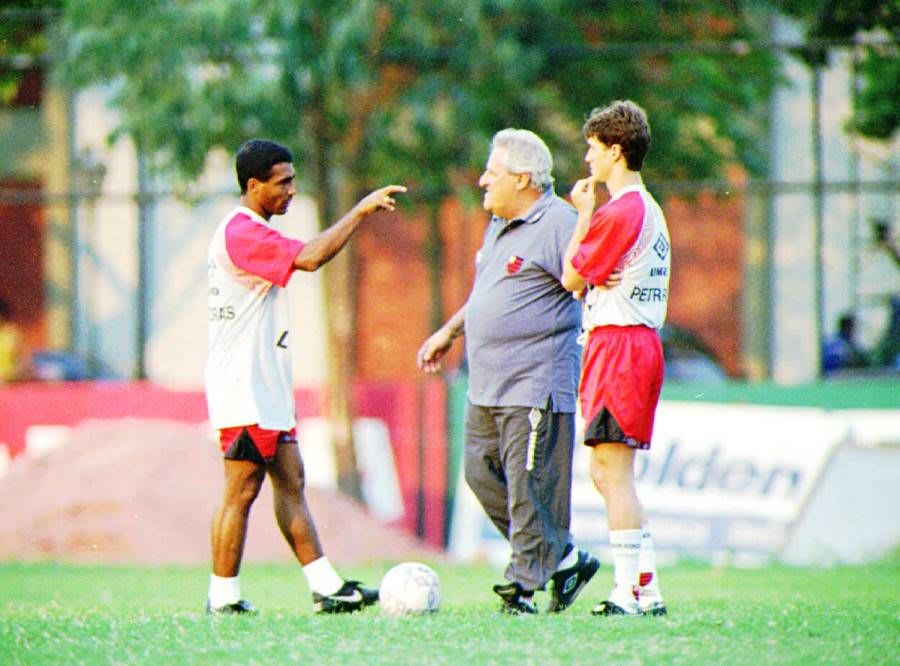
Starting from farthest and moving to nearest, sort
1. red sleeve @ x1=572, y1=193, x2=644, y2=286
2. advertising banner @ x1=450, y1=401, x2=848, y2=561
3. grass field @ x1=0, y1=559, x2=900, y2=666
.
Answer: advertising banner @ x1=450, y1=401, x2=848, y2=561
red sleeve @ x1=572, y1=193, x2=644, y2=286
grass field @ x1=0, y1=559, x2=900, y2=666

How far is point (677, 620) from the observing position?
6.82m

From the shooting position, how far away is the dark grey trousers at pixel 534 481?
730cm

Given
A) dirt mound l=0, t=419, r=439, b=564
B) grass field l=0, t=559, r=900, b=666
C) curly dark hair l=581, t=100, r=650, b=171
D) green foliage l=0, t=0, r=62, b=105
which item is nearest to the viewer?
grass field l=0, t=559, r=900, b=666

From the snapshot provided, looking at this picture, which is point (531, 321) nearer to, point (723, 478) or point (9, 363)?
point (723, 478)

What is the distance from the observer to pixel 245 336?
7477mm

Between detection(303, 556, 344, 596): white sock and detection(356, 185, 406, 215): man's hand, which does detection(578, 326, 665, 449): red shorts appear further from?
detection(303, 556, 344, 596): white sock

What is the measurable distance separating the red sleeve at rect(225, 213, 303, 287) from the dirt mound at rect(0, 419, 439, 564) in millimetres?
8483

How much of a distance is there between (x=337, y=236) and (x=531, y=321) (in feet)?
2.99

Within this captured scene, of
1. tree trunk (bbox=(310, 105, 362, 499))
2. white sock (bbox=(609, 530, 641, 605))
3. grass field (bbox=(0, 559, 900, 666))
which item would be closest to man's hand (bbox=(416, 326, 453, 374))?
grass field (bbox=(0, 559, 900, 666))

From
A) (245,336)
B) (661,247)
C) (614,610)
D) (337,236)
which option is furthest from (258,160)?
(614,610)

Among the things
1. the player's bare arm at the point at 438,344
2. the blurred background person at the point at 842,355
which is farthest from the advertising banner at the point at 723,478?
the player's bare arm at the point at 438,344

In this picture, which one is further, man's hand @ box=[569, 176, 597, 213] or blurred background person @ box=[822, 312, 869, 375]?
blurred background person @ box=[822, 312, 869, 375]

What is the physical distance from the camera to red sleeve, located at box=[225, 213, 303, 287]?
23.9 ft

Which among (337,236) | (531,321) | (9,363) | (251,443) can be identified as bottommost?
(9,363)
